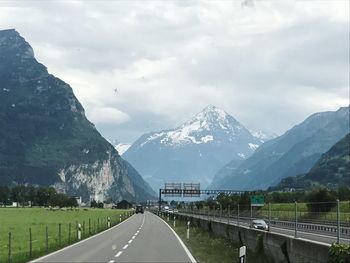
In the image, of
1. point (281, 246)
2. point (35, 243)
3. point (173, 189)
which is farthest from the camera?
point (173, 189)

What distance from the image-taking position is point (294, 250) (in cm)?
1527

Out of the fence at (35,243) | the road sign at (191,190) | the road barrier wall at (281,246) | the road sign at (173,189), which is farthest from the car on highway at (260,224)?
the road sign at (173,189)

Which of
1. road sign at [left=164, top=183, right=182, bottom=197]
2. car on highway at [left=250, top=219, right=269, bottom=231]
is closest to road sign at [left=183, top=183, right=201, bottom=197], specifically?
road sign at [left=164, top=183, right=182, bottom=197]

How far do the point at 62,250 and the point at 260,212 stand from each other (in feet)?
64.8

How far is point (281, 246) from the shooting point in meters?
16.9

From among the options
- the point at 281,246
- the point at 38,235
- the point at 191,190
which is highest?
the point at 191,190

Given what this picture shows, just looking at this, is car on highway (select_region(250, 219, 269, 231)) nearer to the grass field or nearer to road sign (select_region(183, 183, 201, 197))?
the grass field

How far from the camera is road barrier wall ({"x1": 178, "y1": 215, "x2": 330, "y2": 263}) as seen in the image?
1308 centimetres

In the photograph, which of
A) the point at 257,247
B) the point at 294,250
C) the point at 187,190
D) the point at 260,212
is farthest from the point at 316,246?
the point at 187,190

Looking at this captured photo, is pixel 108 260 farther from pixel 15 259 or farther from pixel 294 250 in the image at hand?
pixel 294 250

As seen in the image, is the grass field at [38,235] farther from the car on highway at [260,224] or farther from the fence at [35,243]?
the car on highway at [260,224]

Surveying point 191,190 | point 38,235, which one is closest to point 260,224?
point 38,235

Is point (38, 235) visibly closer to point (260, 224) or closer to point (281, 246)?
point (260, 224)

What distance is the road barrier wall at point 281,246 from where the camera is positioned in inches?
515
